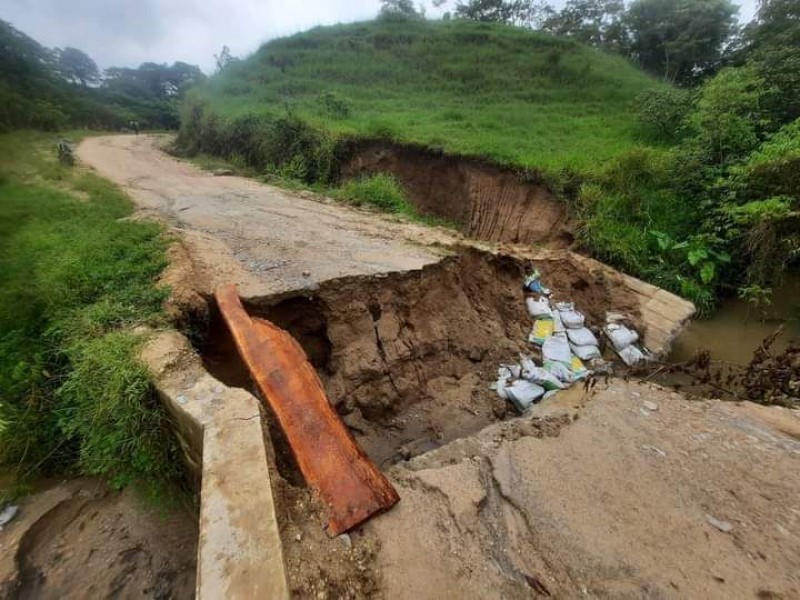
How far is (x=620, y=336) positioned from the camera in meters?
4.00

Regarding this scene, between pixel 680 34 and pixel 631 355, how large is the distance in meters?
18.4

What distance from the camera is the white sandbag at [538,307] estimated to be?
4.29m

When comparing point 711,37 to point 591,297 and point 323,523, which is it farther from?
point 323,523

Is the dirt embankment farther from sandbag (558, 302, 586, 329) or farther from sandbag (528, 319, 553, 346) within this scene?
sandbag (528, 319, 553, 346)

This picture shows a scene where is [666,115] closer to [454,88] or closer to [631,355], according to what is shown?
[631,355]

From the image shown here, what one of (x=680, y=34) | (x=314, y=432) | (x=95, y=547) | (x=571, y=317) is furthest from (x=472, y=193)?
(x=680, y=34)

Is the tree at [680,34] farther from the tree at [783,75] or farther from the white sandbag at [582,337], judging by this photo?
the white sandbag at [582,337]

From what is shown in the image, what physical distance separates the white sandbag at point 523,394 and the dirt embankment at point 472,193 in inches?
125

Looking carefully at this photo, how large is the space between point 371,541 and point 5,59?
15737 millimetres

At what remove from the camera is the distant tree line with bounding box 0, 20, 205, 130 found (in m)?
10.3

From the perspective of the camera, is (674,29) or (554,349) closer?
(554,349)

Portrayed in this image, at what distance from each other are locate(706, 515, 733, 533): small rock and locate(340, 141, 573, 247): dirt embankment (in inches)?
177

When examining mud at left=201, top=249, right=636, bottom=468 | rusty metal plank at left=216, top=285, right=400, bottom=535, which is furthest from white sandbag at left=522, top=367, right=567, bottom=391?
rusty metal plank at left=216, top=285, right=400, bottom=535

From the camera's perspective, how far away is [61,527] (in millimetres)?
2621
